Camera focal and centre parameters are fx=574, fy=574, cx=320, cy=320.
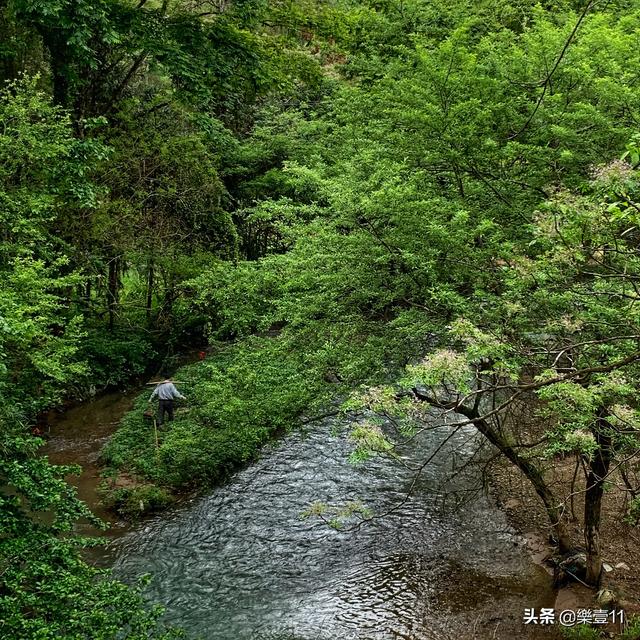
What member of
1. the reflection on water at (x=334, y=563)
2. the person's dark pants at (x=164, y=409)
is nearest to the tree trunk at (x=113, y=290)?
the person's dark pants at (x=164, y=409)

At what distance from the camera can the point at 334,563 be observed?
29.4ft

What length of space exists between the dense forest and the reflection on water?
0.78 m

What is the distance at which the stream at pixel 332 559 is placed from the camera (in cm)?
765

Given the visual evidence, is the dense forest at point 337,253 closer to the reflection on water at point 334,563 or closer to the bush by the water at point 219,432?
the bush by the water at point 219,432

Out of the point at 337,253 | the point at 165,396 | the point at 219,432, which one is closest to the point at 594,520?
the point at 337,253

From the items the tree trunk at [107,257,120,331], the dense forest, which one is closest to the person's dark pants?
the dense forest

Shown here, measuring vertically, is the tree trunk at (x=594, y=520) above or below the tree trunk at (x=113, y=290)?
below

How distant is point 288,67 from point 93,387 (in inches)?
396

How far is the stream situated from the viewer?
765cm

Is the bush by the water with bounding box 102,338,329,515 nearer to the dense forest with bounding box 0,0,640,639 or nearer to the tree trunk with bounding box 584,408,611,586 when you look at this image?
the dense forest with bounding box 0,0,640,639

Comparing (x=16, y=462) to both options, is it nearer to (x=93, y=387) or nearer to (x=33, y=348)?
(x=33, y=348)

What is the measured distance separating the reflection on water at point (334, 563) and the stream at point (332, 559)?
0.8 inches

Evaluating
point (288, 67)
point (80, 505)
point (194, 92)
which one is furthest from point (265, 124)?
point (80, 505)

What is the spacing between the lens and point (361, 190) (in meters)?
8.09
